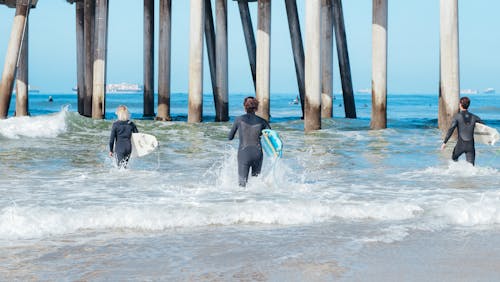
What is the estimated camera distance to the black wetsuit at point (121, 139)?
12.0 m

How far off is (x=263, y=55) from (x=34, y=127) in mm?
7149

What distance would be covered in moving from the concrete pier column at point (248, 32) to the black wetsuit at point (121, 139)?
17.7 meters

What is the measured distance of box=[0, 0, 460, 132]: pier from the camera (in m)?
20.5

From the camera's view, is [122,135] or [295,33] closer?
[122,135]

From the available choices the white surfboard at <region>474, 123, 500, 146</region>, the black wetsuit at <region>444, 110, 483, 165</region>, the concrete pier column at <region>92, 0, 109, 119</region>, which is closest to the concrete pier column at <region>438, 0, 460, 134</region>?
the white surfboard at <region>474, 123, 500, 146</region>

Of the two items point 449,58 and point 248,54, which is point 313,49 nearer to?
point 449,58

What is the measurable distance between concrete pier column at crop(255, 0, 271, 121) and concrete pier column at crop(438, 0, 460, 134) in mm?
6472

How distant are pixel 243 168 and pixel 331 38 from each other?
1713cm

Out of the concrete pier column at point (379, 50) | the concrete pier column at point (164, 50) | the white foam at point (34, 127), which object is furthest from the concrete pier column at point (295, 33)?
the white foam at point (34, 127)

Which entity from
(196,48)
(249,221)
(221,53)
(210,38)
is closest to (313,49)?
(196,48)

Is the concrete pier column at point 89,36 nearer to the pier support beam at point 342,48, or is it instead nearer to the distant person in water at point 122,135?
the pier support beam at point 342,48

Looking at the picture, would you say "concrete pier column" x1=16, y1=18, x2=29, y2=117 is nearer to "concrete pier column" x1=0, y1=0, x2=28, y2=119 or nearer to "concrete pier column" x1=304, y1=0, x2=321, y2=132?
"concrete pier column" x1=0, y1=0, x2=28, y2=119

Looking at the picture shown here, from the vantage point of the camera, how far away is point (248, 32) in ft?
98.1

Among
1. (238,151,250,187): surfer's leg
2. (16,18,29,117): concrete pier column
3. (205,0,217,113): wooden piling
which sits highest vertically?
(205,0,217,113): wooden piling
